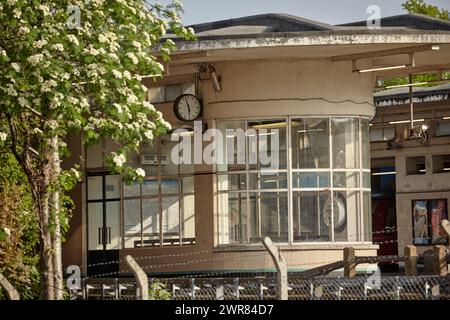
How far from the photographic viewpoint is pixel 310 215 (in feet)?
91.9


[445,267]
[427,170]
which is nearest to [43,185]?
[445,267]

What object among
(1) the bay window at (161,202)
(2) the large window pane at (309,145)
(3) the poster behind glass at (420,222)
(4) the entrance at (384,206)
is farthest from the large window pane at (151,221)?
(4) the entrance at (384,206)

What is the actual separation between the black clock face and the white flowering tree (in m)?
9.18

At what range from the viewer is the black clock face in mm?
28656

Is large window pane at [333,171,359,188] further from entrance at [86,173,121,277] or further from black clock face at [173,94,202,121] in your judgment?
entrance at [86,173,121,277]

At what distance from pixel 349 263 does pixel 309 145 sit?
3.30 metres

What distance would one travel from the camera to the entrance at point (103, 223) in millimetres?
30672

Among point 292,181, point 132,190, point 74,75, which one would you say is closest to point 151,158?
point 132,190

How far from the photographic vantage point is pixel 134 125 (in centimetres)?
1816

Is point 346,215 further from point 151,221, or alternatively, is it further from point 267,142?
point 151,221

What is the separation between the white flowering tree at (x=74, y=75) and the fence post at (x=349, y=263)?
26.5 ft

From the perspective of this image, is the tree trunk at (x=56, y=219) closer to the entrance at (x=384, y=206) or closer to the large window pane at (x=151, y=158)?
the large window pane at (x=151, y=158)

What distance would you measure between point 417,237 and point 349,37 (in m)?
16.8

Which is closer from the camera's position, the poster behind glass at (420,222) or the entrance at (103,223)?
the entrance at (103,223)
